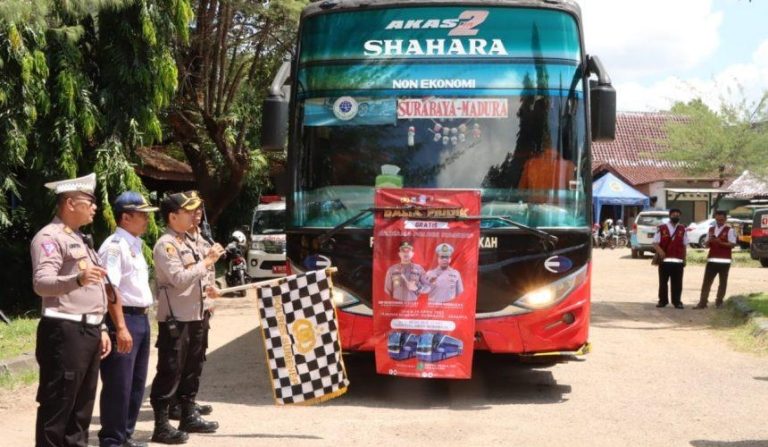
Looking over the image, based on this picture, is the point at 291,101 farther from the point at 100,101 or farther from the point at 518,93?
the point at 100,101

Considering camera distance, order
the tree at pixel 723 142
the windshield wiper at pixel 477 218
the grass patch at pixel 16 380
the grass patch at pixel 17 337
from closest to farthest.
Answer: the windshield wiper at pixel 477 218 < the grass patch at pixel 16 380 < the grass patch at pixel 17 337 < the tree at pixel 723 142

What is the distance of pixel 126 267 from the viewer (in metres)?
6.31

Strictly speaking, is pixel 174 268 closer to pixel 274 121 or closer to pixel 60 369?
pixel 60 369

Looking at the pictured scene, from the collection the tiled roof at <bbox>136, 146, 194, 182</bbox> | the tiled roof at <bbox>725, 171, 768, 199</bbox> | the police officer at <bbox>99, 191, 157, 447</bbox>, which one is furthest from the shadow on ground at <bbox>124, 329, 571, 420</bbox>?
the tiled roof at <bbox>725, 171, 768, 199</bbox>

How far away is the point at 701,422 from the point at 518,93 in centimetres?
312

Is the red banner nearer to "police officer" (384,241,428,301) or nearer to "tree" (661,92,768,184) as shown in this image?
"police officer" (384,241,428,301)

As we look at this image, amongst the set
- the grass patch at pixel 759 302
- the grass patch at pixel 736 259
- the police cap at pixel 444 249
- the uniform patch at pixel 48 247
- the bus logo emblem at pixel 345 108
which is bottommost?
the grass patch at pixel 736 259

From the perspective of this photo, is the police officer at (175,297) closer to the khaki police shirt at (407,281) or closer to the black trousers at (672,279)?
the khaki police shirt at (407,281)

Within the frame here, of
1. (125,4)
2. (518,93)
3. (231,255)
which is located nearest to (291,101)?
(518,93)

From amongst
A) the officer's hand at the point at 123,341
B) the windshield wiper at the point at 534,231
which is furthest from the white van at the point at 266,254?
the officer's hand at the point at 123,341

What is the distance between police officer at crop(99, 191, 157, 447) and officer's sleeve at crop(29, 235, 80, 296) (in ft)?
2.22

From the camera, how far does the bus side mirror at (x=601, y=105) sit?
8.47 m

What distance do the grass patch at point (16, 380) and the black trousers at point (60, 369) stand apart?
3.92m

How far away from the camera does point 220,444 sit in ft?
22.6
